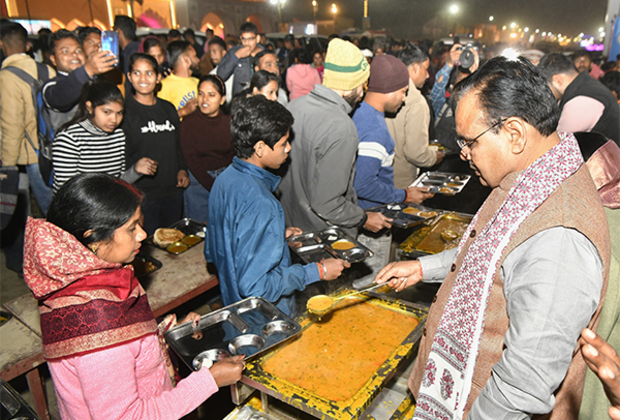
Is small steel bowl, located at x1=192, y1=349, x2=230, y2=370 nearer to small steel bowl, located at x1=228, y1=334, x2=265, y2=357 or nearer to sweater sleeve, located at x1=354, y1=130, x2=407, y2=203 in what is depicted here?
small steel bowl, located at x1=228, y1=334, x2=265, y2=357

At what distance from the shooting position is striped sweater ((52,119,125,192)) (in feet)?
9.41

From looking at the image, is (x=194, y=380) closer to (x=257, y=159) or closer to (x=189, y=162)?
(x=257, y=159)

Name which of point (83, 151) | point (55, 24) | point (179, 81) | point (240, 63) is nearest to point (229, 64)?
point (240, 63)

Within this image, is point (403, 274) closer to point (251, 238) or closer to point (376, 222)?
point (251, 238)

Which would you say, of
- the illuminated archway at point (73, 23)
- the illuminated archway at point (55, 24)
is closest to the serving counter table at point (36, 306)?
the illuminated archway at point (55, 24)

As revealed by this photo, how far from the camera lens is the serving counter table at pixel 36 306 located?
5.91 feet

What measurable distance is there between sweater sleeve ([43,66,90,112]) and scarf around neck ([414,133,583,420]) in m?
3.26

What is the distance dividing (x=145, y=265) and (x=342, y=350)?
152cm

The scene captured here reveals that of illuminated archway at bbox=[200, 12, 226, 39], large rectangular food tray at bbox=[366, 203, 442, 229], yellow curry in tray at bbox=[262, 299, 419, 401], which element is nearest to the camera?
yellow curry in tray at bbox=[262, 299, 419, 401]

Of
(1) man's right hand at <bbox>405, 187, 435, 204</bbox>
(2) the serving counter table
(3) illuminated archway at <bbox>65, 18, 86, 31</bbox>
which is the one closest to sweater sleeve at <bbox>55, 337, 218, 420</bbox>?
(2) the serving counter table

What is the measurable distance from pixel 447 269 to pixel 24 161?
4019 mm

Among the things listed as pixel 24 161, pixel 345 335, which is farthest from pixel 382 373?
pixel 24 161

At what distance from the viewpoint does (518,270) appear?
3.47 ft

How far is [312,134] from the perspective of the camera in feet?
8.28
